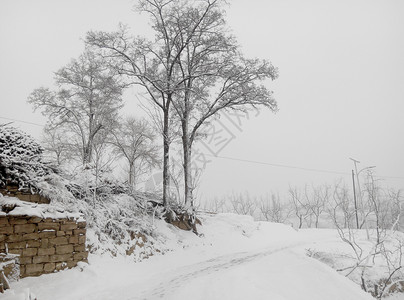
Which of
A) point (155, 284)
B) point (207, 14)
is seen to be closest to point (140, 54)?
point (207, 14)

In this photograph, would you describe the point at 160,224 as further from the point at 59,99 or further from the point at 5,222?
the point at 59,99

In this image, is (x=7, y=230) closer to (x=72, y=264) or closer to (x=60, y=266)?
(x=60, y=266)

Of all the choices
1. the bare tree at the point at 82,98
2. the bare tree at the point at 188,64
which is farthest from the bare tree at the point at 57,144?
the bare tree at the point at 188,64

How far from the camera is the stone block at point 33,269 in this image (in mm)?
5370

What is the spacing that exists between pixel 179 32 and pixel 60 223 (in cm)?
842

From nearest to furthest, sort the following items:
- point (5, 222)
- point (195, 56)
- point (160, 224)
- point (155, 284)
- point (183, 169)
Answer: point (5, 222), point (155, 284), point (160, 224), point (195, 56), point (183, 169)

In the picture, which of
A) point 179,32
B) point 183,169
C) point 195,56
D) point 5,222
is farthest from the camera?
point 183,169

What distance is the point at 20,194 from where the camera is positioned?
595cm

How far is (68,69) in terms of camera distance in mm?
15883

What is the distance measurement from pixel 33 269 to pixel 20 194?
162cm

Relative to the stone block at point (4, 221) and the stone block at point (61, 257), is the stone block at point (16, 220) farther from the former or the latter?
the stone block at point (61, 257)

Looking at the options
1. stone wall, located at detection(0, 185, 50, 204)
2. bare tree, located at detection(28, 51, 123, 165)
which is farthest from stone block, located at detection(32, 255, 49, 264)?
bare tree, located at detection(28, 51, 123, 165)

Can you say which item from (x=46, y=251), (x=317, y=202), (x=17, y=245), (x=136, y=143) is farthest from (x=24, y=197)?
(x=317, y=202)

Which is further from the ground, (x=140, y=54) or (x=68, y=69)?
(x=68, y=69)
